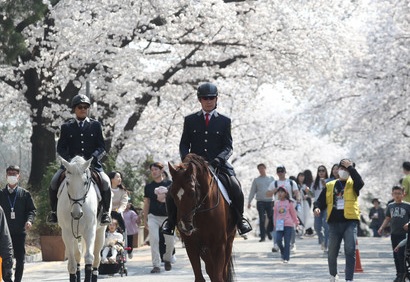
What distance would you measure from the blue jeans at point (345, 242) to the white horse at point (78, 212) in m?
3.43

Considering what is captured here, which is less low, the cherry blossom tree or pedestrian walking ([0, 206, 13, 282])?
the cherry blossom tree

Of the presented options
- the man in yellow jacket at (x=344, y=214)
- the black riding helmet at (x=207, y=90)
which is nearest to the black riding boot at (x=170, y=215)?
the black riding helmet at (x=207, y=90)

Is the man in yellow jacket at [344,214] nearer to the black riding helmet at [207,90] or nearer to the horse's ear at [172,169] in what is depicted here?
the black riding helmet at [207,90]

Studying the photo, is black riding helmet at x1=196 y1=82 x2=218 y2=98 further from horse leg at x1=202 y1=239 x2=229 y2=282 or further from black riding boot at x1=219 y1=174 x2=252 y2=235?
horse leg at x1=202 y1=239 x2=229 y2=282

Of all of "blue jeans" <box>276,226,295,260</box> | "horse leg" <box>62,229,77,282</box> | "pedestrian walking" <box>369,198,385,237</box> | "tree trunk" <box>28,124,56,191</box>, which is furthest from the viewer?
"pedestrian walking" <box>369,198,385,237</box>

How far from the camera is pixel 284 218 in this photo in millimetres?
25062

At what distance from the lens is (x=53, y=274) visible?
71.6 ft

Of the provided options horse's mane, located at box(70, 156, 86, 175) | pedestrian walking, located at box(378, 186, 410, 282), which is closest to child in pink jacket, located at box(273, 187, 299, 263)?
pedestrian walking, located at box(378, 186, 410, 282)

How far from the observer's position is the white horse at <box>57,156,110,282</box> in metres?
16.8

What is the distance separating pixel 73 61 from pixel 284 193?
9560 millimetres

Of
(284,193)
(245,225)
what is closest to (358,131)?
(284,193)

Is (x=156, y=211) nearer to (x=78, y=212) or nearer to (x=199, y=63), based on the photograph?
(x=78, y=212)

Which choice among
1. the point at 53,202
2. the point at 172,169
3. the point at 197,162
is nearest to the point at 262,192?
the point at 53,202

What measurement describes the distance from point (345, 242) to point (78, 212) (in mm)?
3964
